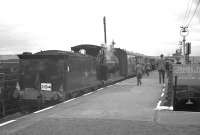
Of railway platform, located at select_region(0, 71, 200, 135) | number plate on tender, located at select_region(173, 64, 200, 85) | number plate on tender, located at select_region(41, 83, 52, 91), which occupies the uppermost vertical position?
number plate on tender, located at select_region(173, 64, 200, 85)

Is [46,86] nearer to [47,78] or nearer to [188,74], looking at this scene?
[47,78]

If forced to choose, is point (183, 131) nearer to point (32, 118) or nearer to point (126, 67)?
point (32, 118)

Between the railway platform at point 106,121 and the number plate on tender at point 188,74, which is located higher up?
the number plate on tender at point 188,74

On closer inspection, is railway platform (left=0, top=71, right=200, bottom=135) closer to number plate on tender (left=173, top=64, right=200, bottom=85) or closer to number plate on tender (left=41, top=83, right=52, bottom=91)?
number plate on tender (left=173, top=64, right=200, bottom=85)

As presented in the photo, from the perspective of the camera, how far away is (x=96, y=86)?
19.5 m

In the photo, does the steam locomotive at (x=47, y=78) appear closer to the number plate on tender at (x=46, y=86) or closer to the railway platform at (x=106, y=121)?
the number plate on tender at (x=46, y=86)

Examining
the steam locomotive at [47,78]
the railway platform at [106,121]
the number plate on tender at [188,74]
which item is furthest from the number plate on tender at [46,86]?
the number plate on tender at [188,74]

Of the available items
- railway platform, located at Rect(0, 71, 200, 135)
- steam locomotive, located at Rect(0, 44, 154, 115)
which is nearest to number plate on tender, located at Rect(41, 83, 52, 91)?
steam locomotive, located at Rect(0, 44, 154, 115)

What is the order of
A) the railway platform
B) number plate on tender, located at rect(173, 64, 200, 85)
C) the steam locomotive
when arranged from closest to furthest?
the railway platform, number plate on tender, located at rect(173, 64, 200, 85), the steam locomotive

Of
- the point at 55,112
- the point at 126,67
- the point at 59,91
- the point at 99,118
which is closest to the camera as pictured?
the point at 99,118

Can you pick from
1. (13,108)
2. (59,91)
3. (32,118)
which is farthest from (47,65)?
(32,118)

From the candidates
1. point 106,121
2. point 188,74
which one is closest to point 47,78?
point 106,121

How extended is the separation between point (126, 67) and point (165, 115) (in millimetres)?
20108

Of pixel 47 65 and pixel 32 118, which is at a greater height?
pixel 47 65
